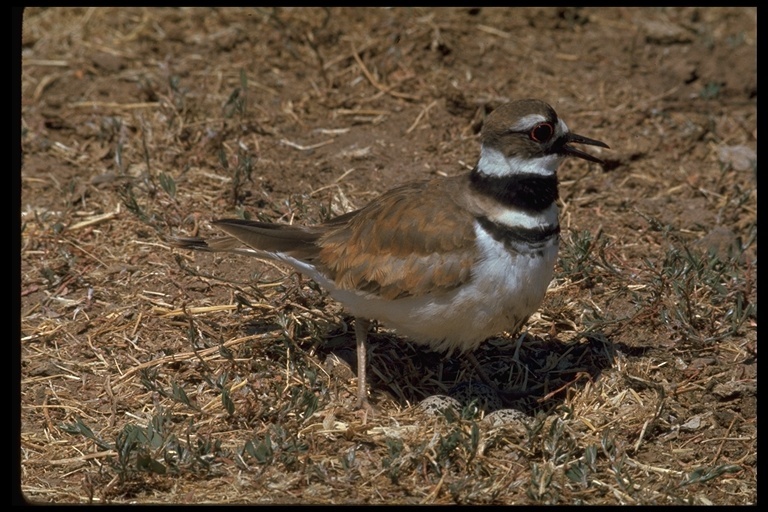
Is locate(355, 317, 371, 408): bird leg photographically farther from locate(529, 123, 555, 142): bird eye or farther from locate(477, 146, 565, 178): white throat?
locate(529, 123, 555, 142): bird eye

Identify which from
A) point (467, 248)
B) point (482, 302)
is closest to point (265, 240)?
point (467, 248)

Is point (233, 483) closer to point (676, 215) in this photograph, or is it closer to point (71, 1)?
point (676, 215)

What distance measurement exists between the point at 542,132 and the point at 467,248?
699mm

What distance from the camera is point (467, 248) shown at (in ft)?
16.2

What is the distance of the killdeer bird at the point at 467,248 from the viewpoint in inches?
193

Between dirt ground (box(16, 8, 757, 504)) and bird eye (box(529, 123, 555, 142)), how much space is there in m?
1.25

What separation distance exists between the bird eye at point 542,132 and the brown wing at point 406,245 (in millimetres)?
503

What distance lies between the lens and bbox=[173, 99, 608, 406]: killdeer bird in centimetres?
490

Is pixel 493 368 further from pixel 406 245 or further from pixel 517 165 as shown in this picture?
pixel 517 165

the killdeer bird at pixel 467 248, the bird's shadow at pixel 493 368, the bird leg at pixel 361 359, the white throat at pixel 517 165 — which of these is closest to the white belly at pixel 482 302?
the killdeer bird at pixel 467 248

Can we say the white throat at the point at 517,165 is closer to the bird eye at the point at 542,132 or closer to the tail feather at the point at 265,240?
the bird eye at the point at 542,132

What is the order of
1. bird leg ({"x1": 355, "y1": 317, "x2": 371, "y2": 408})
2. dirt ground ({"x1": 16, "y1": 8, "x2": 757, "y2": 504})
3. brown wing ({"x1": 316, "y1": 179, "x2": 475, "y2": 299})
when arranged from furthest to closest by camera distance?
bird leg ({"x1": 355, "y1": 317, "x2": 371, "y2": 408}) → brown wing ({"x1": 316, "y1": 179, "x2": 475, "y2": 299}) → dirt ground ({"x1": 16, "y1": 8, "x2": 757, "y2": 504})

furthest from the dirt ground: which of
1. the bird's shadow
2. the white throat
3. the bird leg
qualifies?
the white throat
